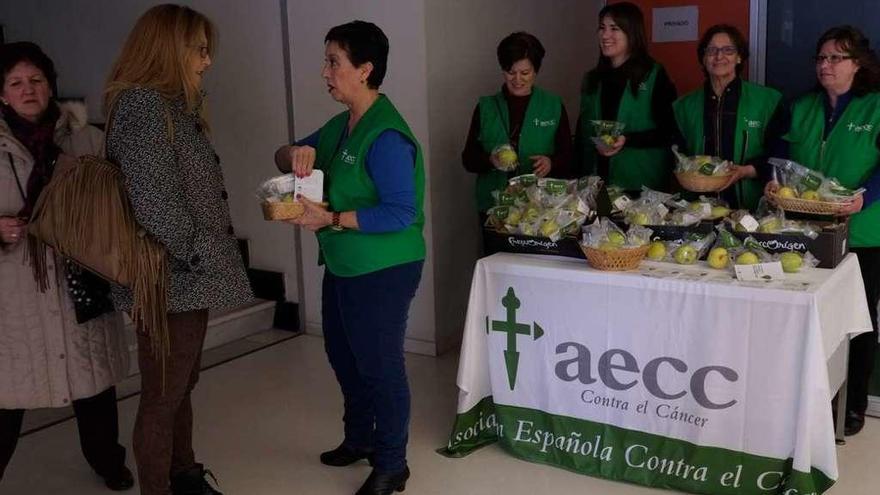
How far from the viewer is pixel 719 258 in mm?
2664

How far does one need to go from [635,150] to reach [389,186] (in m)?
1.62

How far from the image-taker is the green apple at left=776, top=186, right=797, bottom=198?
2.76 metres

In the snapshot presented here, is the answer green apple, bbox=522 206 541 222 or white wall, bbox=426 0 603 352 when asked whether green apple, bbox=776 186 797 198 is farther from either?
white wall, bbox=426 0 603 352

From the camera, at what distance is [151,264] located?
2.23 metres

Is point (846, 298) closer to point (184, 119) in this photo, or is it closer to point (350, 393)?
point (350, 393)

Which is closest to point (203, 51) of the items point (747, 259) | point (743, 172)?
point (747, 259)

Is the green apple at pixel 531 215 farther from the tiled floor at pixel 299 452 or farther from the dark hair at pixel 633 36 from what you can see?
the dark hair at pixel 633 36

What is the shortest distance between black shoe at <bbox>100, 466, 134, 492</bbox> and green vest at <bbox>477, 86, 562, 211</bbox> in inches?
74.4

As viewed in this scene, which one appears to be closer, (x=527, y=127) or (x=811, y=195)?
(x=811, y=195)

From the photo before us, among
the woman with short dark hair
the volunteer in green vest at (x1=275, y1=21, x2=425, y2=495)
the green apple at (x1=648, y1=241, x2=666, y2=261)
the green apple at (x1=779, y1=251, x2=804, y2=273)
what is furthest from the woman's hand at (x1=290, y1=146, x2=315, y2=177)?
the green apple at (x1=779, y1=251, x2=804, y2=273)

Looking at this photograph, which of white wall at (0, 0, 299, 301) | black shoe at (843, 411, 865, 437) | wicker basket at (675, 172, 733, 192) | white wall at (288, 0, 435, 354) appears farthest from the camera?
Result: white wall at (0, 0, 299, 301)

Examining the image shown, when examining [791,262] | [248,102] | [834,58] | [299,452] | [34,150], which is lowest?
[299,452]

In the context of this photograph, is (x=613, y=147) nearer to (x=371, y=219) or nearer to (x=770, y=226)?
(x=770, y=226)

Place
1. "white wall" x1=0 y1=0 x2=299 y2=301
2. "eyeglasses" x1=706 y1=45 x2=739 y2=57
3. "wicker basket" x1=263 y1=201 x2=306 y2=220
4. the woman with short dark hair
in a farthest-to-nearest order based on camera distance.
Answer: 1. "white wall" x1=0 y1=0 x2=299 y2=301
2. "eyeglasses" x1=706 y1=45 x2=739 y2=57
3. the woman with short dark hair
4. "wicker basket" x1=263 y1=201 x2=306 y2=220
